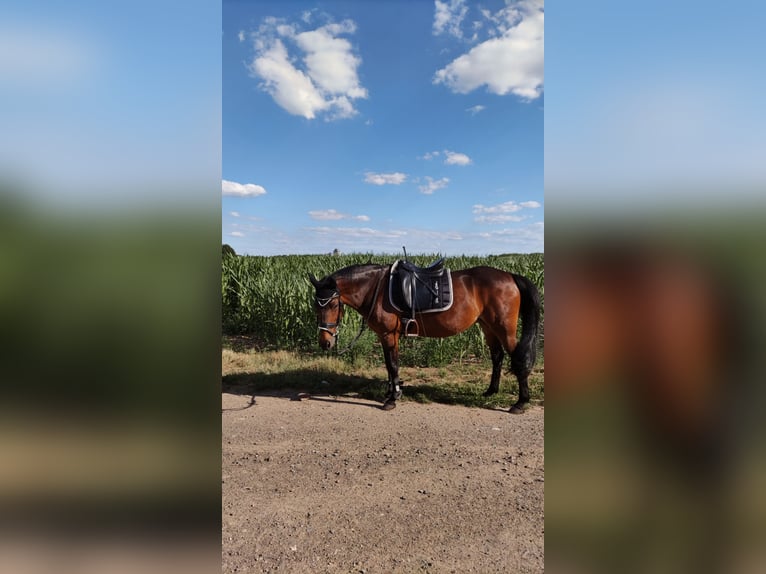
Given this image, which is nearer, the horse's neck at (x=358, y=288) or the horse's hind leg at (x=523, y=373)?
the horse's hind leg at (x=523, y=373)

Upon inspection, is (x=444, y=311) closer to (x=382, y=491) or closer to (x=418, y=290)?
(x=418, y=290)

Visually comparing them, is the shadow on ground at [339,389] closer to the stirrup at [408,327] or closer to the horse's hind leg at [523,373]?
the horse's hind leg at [523,373]

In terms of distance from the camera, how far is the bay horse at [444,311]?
5.19m

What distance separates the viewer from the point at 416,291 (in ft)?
17.4

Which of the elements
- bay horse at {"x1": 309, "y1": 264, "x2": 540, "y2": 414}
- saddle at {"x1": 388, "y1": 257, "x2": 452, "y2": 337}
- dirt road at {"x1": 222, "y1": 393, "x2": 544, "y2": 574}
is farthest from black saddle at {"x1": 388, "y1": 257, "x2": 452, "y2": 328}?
dirt road at {"x1": 222, "y1": 393, "x2": 544, "y2": 574}

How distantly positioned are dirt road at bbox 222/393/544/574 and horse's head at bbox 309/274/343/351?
41.3 inches

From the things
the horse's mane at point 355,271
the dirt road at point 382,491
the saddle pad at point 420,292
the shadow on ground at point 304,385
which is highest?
the horse's mane at point 355,271

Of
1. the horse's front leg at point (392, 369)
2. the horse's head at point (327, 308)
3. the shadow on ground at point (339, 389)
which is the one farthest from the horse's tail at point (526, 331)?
the horse's head at point (327, 308)

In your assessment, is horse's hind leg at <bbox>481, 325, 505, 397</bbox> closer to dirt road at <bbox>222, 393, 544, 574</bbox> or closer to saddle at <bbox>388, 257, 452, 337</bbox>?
dirt road at <bbox>222, 393, 544, 574</bbox>

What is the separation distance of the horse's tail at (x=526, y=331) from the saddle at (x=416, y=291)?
42.4 inches

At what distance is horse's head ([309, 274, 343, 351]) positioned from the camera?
5188 millimetres

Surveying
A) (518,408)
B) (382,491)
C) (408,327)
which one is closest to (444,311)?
(408,327)

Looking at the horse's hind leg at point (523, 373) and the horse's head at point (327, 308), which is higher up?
the horse's head at point (327, 308)
